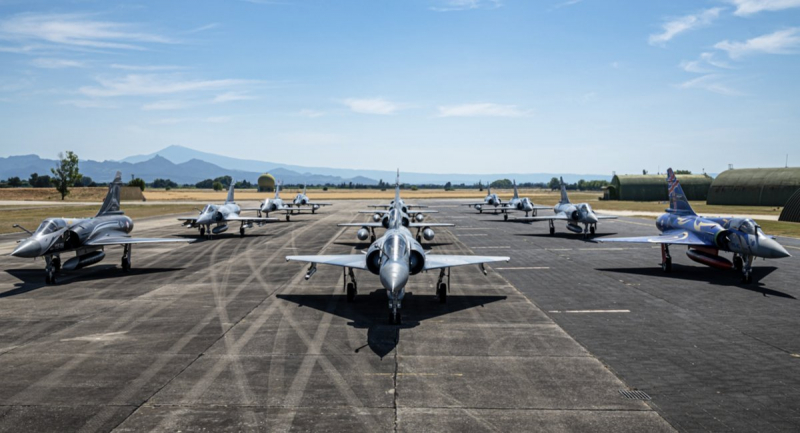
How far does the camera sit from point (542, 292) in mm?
20281

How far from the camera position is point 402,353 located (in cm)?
1274

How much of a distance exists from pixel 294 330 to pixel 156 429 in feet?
20.4

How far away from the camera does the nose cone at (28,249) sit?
2034cm

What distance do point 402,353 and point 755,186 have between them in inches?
3510

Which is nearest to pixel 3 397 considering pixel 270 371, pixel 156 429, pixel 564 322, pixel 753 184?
pixel 156 429

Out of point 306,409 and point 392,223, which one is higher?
point 392,223

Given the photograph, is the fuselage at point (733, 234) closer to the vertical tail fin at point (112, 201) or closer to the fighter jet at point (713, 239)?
the fighter jet at point (713, 239)

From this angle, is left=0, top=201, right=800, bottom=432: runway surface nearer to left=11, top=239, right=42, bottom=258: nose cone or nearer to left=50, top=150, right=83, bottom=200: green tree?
left=11, top=239, right=42, bottom=258: nose cone

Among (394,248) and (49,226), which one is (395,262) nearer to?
(394,248)

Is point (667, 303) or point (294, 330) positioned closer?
point (294, 330)

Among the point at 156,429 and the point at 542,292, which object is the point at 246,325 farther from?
the point at 542,292

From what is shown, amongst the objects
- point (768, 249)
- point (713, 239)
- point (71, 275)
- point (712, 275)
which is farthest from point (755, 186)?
point (71, 275)

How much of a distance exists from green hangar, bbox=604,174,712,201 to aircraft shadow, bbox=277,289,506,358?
94994 mm

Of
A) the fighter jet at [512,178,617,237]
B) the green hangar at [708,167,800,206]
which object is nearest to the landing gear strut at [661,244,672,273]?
the fighter jet at [512,178,617,237]
